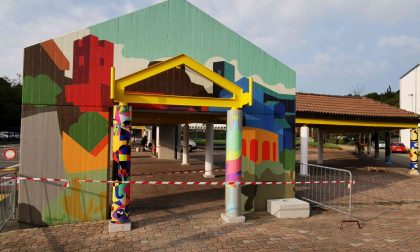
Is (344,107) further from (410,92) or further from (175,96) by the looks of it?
(410,92)

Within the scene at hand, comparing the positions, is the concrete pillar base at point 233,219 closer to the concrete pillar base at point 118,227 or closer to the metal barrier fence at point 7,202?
the concrete pillar base at point 118,227

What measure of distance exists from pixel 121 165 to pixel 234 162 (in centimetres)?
257

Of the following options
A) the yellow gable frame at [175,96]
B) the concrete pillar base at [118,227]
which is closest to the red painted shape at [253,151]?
the yellow gable frame at [175,96]

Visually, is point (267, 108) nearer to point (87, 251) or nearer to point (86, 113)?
point (86, 113)

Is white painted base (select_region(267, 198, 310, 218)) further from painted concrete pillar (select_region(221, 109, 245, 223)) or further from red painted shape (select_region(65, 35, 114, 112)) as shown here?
red painted shape (select_region(65, 35, 114, 112))

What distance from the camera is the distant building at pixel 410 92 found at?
4269 centimetres

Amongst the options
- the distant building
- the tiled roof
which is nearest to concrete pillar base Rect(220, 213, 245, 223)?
the tiled roof

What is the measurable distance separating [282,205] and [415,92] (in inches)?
1716

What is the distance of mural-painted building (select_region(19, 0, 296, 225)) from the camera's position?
725 cm

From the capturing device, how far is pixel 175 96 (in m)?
7.39

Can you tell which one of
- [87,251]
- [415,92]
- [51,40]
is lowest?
[87,251]

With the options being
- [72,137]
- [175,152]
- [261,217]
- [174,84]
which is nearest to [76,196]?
[72,137]

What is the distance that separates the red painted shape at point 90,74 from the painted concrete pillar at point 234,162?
288 centimetres

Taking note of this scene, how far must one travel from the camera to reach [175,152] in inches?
935
